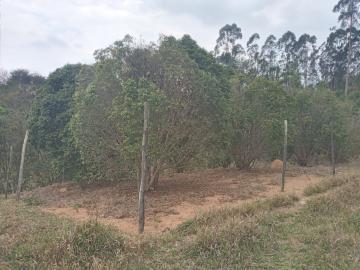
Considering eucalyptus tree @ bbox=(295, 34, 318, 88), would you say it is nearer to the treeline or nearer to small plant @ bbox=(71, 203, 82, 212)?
the treeline

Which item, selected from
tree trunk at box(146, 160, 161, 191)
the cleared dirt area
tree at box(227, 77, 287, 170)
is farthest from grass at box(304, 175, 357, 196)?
tree at box(227, 77, 287, 170)

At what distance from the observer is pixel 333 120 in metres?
15.7

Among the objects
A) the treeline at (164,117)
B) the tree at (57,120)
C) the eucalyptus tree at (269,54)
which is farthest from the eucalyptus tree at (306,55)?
the tree at (57,120)

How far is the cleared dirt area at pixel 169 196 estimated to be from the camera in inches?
295

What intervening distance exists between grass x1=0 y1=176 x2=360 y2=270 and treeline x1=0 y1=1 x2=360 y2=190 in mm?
3584

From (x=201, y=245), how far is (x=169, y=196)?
4.36 meters

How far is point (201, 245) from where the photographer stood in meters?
4.98

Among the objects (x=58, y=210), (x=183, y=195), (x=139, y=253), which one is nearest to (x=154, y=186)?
(x=183, y=195)

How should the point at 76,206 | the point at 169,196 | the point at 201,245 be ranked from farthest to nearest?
the point at 169,196, the point at 76,206, the point at 201,245

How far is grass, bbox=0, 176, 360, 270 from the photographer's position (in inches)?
182

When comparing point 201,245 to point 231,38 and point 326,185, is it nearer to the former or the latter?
point 326,185

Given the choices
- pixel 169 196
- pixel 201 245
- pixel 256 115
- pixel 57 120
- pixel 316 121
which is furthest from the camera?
pixel 316 121

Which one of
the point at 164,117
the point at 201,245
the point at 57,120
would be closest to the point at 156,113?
the point at 164,117

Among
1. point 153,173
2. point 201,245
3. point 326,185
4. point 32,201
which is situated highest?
point 153,173
